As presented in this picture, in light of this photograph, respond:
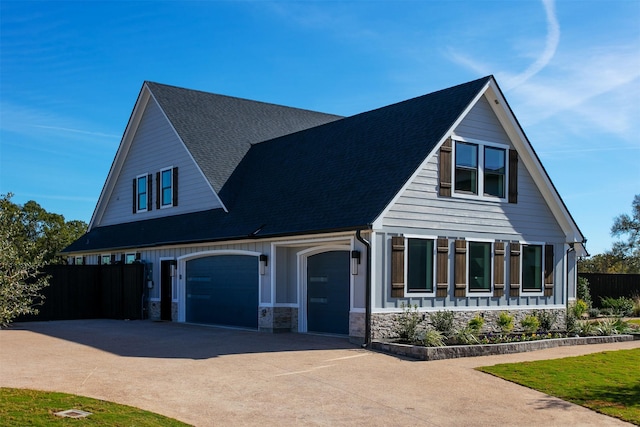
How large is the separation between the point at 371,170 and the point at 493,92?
4161mm

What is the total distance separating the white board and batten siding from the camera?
1013 inches

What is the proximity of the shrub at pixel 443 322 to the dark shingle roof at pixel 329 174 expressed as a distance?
3.14 m

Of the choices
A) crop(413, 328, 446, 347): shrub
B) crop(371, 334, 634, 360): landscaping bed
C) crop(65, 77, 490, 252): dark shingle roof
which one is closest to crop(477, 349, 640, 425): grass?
crop(371, 334, 634, 360): landscaping bed

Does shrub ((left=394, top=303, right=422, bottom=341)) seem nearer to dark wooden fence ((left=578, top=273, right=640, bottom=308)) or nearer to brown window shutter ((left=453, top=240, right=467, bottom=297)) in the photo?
brown window shutter ((left=453, top=240, right=467, bottom=297))

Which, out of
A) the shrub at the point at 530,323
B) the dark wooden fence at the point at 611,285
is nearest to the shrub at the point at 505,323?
the shrub at the point at 530,323

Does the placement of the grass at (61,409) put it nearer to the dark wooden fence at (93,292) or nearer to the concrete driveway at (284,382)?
the concrete driveway at (284,382)

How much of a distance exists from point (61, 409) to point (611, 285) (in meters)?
27.1

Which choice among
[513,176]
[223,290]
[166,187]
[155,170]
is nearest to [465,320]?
[513,176]

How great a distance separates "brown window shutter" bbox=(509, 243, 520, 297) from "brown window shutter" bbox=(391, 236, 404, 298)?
448 centimetres

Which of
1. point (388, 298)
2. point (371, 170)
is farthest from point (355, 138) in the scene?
point (388, 298)

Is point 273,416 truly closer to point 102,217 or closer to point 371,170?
point 371,170

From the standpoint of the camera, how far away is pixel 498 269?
1992 centimetres

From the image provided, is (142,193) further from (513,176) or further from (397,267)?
(513,176)

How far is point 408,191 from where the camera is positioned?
58.2 feet
